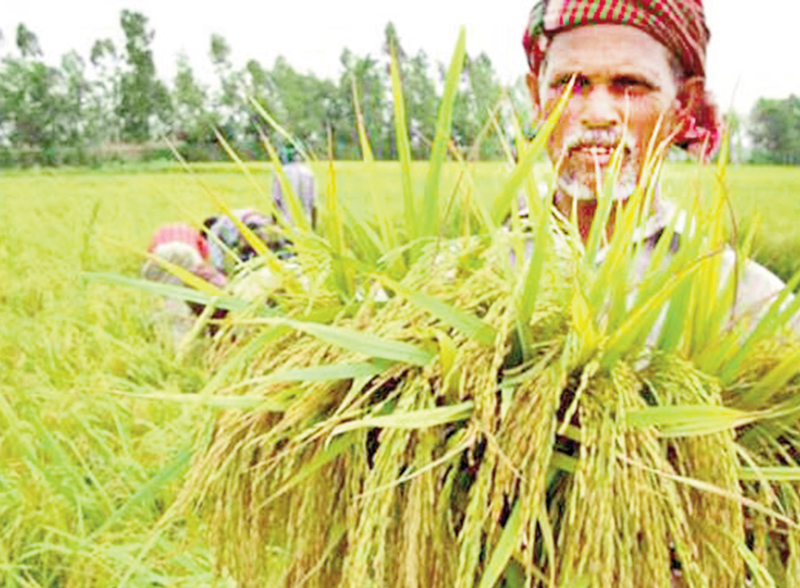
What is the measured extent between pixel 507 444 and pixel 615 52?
0.46 m

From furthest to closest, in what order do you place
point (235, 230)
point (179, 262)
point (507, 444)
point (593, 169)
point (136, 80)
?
point (136, 80)
point (179, 262)
point (235, 230)
point (593, 169)
point (507, 444)

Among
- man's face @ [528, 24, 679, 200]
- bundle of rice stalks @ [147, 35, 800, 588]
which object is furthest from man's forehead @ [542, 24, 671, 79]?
bundle of rice stalks @ [147, 35, 800, 588]

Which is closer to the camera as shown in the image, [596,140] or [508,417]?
[508,417]

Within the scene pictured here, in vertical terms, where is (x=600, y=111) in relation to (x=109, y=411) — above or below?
above

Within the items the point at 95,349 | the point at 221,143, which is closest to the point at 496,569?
the point at 221,143

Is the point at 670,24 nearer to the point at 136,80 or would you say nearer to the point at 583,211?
the point at 583,211

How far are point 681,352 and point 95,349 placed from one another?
121 inches

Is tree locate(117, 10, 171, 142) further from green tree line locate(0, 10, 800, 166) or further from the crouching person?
the crouching person

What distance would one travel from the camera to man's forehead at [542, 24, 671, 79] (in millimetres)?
1148

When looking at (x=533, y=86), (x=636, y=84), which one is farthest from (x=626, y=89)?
(x=533, y=86)

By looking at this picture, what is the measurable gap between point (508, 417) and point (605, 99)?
0.42m

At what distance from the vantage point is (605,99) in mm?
1149

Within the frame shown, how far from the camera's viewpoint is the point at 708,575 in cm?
84

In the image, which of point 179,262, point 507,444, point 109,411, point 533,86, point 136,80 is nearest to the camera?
point 507,444
